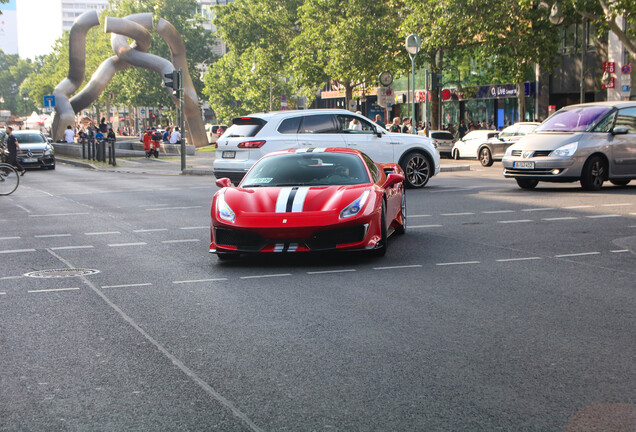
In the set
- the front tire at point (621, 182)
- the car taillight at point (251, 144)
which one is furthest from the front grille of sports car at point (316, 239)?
the front tire at point (621, 182)

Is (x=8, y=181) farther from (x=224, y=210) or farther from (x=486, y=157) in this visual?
(x=486, y=157)

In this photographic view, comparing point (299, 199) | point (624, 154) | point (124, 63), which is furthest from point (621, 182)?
point (124, 63)

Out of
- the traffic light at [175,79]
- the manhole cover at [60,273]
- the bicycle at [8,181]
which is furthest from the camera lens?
the traffic light at [175,79]

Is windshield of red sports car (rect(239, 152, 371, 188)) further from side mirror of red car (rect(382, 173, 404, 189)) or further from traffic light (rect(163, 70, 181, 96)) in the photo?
traffic light (rect(163, 70, 181, 96))

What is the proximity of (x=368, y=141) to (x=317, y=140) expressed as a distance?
1.16 m

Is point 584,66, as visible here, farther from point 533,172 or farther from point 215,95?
point 215,95

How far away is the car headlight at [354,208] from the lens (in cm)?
966

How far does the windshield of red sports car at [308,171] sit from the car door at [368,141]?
30.1 ft

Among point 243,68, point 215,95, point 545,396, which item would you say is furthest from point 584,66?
point 545,396

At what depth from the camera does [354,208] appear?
31.9ft

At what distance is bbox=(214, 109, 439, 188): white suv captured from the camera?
806 inches

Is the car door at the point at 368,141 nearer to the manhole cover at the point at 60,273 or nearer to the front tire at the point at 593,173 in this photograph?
the front tire at the point at 593,173

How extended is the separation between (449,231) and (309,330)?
6413mm

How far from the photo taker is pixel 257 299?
7.81 metres
